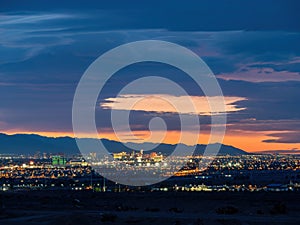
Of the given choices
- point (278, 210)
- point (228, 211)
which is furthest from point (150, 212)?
point (278, 210)

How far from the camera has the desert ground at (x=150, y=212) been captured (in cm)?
6094

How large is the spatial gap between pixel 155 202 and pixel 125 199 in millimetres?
8277

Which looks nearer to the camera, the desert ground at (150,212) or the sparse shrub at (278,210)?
the desert ground at (150,212)

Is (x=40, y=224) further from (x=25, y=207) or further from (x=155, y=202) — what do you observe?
(x=155, y=202)

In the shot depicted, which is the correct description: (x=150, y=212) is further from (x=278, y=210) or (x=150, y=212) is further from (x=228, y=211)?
(x=278, y=210)

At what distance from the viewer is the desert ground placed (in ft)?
200

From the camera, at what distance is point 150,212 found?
74188 millimetres

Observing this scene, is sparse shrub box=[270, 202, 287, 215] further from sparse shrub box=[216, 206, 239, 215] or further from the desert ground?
sparse shrub box=[216, 206, 239, 215]

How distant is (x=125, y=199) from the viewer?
98.9m

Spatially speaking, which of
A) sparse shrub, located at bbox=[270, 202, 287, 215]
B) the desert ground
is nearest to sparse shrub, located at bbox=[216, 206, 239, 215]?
the desert ground

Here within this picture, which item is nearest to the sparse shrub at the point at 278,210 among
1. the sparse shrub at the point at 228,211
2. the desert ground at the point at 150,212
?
the desert ground at the point at 150,212

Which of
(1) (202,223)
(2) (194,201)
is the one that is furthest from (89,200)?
(1) (202,223)

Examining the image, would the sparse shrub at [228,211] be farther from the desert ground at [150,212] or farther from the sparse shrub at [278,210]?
the sparse shrub at [278,210]

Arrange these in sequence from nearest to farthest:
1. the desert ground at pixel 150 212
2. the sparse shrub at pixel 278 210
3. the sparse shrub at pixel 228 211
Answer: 1. the desert ground at pixel 150 212
2. the sparse shrub at pixel 278 210
3. the sparse shrub at pixel 228 211
